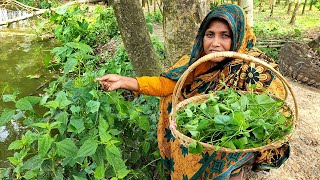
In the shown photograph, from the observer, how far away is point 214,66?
6.31ft

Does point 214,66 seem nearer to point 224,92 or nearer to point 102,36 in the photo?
point 224,92

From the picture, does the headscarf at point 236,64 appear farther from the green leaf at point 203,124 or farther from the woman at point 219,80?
the green leaf at point 203,124

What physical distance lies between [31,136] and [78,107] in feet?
0.96

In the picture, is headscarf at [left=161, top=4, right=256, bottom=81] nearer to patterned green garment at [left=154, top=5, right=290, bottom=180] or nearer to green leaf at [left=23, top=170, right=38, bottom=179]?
patterned green garment at [left=154, top=5, right=290, bottom=180]

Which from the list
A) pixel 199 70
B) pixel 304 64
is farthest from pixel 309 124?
pixel 199 70

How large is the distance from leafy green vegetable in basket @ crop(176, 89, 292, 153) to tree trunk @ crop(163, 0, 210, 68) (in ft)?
3.81

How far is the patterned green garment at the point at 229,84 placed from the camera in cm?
172

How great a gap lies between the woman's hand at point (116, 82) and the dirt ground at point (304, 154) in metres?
1.29

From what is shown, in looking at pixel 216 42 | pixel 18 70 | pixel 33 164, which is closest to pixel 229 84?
pixel 216 42

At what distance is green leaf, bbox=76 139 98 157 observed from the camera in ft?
4.95

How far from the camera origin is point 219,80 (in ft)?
5.95

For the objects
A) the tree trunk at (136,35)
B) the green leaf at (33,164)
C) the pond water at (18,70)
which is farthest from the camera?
the pond water at (18,70)

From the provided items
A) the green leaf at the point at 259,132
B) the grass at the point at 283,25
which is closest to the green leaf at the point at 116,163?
the green leaf at the point at 259,132

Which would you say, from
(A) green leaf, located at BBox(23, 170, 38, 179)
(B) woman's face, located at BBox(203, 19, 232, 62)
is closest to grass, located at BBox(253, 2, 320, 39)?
(B) woman's face, located at BBox(203, 19, 232, 62)
